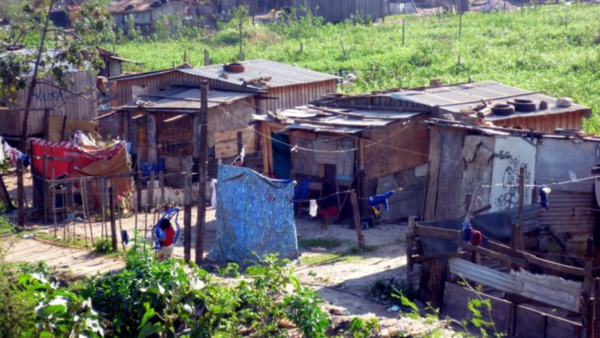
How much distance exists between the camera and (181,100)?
21375 mm

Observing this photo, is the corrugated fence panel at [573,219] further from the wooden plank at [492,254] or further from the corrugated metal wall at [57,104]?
the corrugated metal wall at [57,104]

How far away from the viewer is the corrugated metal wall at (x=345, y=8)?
4453 cm

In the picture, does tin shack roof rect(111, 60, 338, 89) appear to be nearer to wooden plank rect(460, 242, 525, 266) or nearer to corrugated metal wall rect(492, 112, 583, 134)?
corrugated metal wall rect(492, 112, 583, 134)

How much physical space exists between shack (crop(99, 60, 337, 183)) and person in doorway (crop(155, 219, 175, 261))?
604 centimetres

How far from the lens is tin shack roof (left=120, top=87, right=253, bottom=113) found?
20464mm

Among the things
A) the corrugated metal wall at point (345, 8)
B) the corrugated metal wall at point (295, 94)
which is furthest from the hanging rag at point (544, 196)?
the corrugated metal wall at point (345, 8)

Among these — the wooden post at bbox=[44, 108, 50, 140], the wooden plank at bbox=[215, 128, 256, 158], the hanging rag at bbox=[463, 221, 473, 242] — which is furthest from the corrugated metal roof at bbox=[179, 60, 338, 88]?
the hanging rag at bbox=[463, 221, 473, 242]

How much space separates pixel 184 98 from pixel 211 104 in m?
1.50

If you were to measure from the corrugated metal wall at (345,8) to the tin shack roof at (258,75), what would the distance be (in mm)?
20463

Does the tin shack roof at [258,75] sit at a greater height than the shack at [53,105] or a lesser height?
greater

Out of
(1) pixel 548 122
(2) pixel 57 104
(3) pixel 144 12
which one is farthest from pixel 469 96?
(3) pixel 144 12

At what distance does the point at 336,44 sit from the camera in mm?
37844

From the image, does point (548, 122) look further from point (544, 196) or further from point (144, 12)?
point (144, 12)

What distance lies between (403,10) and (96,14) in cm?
3108
